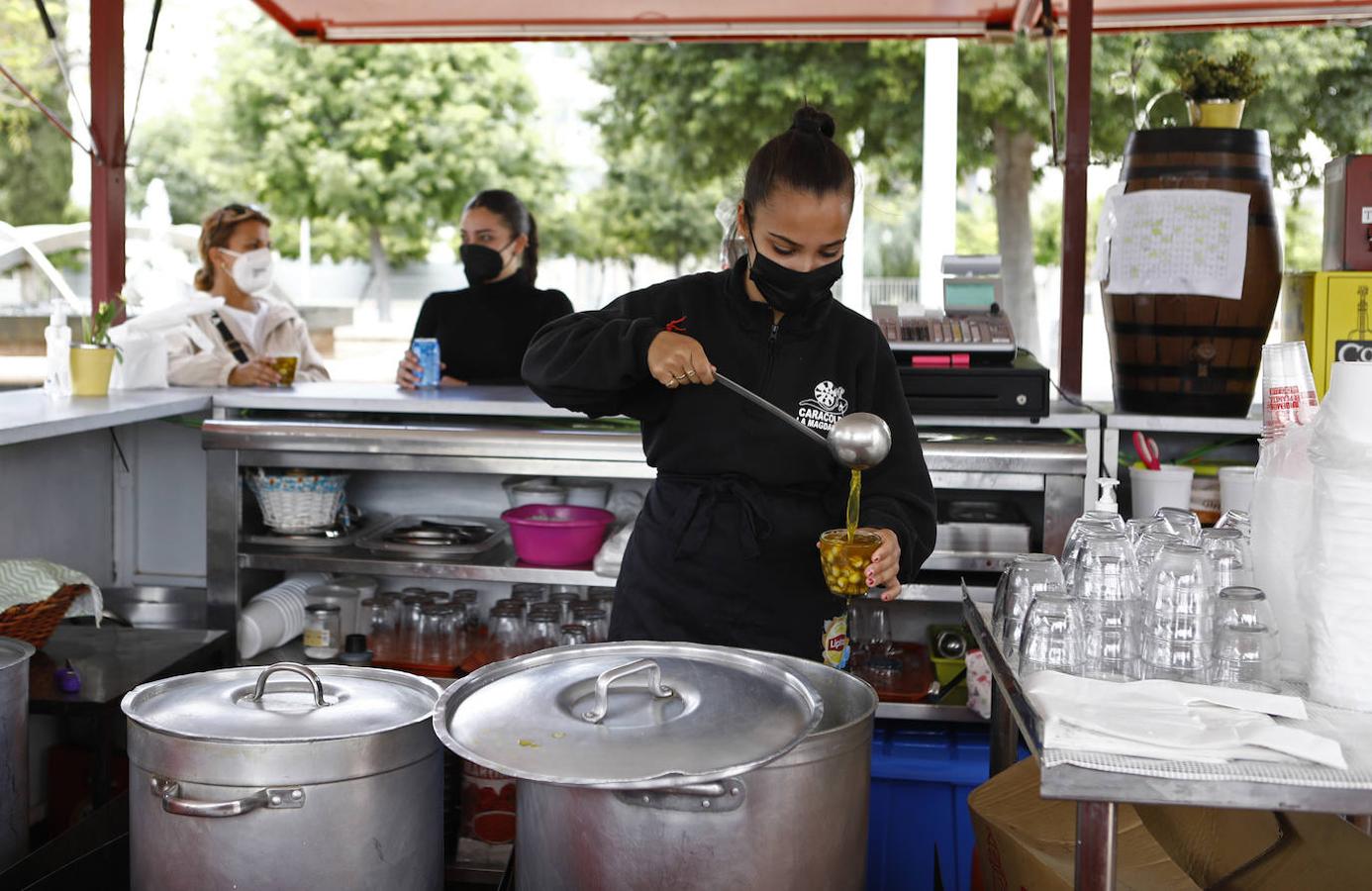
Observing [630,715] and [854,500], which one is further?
[854,500]

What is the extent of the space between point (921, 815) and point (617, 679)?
6.34 ft

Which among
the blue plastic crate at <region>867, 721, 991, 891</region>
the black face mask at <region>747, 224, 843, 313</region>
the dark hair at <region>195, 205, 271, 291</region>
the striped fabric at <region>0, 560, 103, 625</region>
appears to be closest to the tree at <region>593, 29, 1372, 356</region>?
the dark hair at <region>195, 205, 271, 291</region>

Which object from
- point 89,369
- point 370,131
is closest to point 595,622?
point 89,369

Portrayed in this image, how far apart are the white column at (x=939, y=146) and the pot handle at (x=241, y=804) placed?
8642 millimetres

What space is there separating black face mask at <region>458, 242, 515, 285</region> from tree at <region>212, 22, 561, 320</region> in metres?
15.2

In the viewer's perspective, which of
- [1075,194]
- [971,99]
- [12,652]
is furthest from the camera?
[971,99]

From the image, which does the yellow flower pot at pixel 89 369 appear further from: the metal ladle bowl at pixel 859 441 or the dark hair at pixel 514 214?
the metal ladle bowl at pixel 859 441

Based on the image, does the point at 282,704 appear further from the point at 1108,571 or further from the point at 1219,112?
the point at 1219,112

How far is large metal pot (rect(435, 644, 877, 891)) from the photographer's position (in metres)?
1.62

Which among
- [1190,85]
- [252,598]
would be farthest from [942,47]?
[252,598]

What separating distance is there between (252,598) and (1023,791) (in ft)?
8.24

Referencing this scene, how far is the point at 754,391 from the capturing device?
2.48 metres

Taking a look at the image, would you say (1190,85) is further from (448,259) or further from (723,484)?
(448,259)

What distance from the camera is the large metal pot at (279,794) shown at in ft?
5.83
